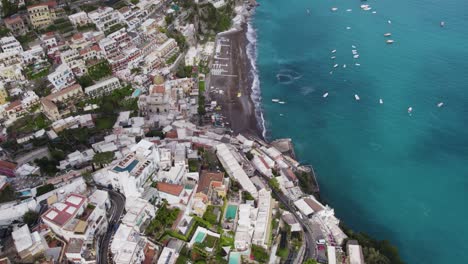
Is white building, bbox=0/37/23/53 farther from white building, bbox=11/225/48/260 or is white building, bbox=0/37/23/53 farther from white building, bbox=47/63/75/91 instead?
white building, bbox=11/225/48/260

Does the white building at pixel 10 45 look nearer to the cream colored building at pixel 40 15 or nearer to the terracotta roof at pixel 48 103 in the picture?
the cream colored building at pixel 40 15

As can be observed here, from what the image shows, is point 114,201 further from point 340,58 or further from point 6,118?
point 340,58

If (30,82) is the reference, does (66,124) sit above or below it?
below

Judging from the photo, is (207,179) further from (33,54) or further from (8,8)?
(8,8)

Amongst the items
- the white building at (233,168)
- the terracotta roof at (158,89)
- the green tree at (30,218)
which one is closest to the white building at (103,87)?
the terracotta roof at (158,89)

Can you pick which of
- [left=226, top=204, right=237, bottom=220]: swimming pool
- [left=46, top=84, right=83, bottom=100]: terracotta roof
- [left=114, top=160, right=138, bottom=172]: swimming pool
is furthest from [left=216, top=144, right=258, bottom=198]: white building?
[left=46, top=84, right=83, bottom=100]: terracotta roof

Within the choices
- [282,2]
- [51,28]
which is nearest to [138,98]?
[51,28]
